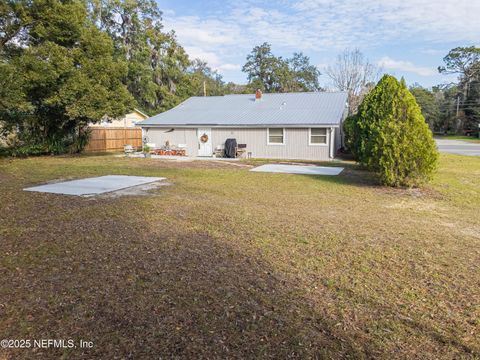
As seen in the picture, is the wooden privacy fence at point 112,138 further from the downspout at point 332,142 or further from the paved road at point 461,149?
the paved road at point 461,149

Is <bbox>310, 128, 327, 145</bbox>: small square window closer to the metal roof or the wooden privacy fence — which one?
the metal roof

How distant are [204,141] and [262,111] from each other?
13.8 ft

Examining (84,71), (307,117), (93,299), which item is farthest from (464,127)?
(93,299)

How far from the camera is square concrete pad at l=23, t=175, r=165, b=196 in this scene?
909cm

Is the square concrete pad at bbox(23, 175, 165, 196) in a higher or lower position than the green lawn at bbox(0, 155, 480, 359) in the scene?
higher

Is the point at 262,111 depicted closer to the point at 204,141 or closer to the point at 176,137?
the point at 204,141

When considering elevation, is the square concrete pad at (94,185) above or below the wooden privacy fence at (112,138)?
below

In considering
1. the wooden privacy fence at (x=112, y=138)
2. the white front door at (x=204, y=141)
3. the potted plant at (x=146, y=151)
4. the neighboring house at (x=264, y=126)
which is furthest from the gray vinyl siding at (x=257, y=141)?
the wooden privacy fence at (x=112, y=138)

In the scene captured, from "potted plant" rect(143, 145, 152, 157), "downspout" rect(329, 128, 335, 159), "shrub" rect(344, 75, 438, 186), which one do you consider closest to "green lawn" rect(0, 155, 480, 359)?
"shrub" rect(344, 75, 438, 186)

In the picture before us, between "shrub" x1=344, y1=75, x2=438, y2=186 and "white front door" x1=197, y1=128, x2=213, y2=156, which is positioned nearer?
"shrub" x1=344, y1=75, x2=438, y2=186

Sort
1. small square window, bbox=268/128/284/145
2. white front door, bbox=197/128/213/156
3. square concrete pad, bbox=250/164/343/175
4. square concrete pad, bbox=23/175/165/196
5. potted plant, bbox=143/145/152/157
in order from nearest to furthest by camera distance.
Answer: square concrete pad, bbox=23/175/165/196 → square concrete pad, bbox=250/164/343/175 → small square window, bbox=268/128/284/145 → potted plant, bbox=143/145/152/157 → white front door, bbox=197/128/213/156

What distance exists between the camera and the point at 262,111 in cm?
2169

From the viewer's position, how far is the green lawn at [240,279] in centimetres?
283

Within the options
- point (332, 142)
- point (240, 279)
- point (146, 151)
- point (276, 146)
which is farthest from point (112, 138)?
point (240, 279)
